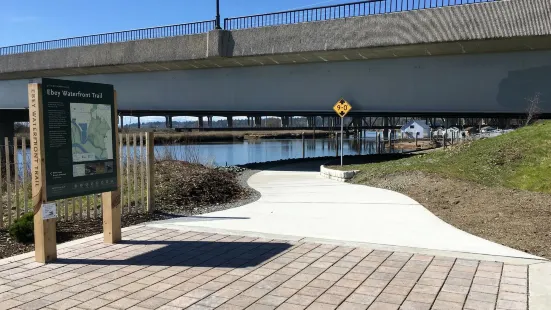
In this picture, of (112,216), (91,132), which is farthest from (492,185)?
(91,132)

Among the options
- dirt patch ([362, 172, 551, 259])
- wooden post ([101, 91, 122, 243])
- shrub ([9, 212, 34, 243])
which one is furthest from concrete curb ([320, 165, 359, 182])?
shrub ([9, 212, 34, 243])

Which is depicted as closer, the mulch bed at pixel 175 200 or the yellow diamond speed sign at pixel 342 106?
the mulch bed at pixel 175 200

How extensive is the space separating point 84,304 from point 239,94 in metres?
18.9

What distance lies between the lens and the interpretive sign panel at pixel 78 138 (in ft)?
17.7

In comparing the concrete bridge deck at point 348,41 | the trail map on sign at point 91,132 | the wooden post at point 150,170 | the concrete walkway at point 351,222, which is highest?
the concrete bridge deck at point 348,41

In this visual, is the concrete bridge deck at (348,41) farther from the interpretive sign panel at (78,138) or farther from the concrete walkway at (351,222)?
the interpretive sign panel at (78,138)

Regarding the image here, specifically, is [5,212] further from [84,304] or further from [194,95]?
[194,95]

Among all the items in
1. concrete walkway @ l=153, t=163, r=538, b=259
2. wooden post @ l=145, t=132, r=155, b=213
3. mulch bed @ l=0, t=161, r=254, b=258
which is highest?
wooden post @ l=145, t=132, r=155, b=213

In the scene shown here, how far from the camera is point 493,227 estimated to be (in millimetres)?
6914

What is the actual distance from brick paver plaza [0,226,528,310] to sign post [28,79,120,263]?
1.95 ft

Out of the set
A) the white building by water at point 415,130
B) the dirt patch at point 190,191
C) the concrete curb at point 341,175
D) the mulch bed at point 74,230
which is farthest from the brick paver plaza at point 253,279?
the white building by water at point 415,130

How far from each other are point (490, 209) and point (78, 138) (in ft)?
21.9

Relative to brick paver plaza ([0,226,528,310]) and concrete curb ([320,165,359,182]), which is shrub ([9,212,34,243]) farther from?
concrete curb ([320,165,359,182])

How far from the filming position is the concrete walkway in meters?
6.25
